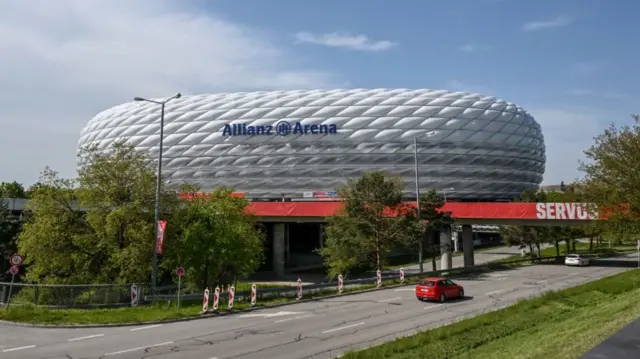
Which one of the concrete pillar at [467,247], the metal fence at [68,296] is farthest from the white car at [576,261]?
the metal fence at [68,296]

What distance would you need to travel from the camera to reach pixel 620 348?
6109mm

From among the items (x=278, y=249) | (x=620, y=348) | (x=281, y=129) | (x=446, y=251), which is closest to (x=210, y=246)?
(x=620, y=348)

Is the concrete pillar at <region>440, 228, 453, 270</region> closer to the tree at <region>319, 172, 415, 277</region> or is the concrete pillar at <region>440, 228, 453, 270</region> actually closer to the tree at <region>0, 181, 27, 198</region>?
the tree at <region>319, 172, 415, 277</region>

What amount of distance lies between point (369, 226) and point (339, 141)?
51.5 m

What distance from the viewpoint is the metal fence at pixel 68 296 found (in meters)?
23.6

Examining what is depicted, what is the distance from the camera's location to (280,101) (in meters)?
92.7

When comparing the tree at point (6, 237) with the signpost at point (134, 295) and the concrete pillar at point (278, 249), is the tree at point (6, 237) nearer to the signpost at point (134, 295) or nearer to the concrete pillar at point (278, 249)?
the concrete pillar at point (278, 249)

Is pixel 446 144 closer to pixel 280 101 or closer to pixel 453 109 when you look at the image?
pixel 453 109

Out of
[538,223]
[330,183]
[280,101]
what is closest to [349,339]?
[538,223]

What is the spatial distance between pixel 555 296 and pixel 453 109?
72949mm

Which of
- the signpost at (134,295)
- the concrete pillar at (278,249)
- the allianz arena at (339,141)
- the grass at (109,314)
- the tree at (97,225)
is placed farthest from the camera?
the allianz arena at (339,141)

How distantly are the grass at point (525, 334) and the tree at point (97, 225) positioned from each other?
1821cm

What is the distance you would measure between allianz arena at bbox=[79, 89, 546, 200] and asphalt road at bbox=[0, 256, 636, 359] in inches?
2438

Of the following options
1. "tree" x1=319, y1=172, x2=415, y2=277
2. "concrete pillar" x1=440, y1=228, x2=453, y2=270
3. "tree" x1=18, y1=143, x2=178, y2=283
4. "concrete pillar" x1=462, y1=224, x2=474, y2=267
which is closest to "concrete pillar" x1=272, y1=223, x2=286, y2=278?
"concrete pillar" x1=440, y1=228, x2=453, y2=270
